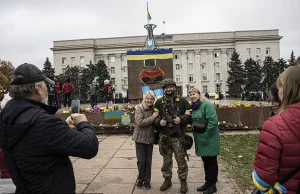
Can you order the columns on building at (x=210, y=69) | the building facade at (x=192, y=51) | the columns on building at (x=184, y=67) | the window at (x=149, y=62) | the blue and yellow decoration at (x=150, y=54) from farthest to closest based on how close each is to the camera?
the columns on building at (x=184, y=67) → the columns on building at (x=210, y=69) → the building facade at (x=192, y=51) → the window at (x=149, y=62) → the blue and yellow decoration at (x=150, y=54)

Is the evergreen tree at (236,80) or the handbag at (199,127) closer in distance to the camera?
the handbag at (199,127)

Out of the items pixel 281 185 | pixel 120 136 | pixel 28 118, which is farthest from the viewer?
pixel 120 136

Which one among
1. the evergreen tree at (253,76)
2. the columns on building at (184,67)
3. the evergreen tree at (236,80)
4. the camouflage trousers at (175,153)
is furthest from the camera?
the columns on building at (184,67)

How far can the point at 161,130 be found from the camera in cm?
474

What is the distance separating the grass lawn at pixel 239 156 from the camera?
5133 millimetres

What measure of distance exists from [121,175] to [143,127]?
1293 millimetres

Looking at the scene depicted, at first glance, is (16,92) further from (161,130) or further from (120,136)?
(120,136)

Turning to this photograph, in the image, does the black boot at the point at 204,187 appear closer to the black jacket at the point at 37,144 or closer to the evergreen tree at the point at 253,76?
the black jacket at the point at 37,144

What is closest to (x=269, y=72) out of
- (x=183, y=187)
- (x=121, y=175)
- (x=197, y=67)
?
(x=197, y=67)

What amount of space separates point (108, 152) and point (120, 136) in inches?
101

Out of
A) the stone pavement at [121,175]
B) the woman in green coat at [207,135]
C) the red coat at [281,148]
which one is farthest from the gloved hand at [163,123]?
the red coat at [281,148]

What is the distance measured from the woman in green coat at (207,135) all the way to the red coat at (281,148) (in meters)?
2.48

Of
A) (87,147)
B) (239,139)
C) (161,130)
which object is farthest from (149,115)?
(239,139)

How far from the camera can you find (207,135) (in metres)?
4.54
